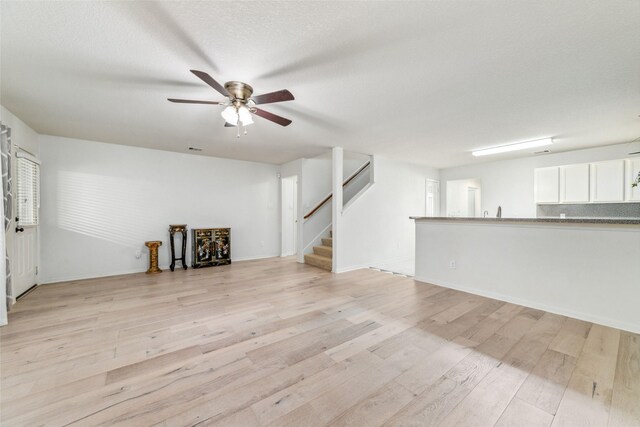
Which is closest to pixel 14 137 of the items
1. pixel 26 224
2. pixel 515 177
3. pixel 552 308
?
pixel 26 224

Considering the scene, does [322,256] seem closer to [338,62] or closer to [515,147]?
[338,62]

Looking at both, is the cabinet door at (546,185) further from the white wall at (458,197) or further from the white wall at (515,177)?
the white wall at (458,197)

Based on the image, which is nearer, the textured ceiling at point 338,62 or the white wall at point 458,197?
the textured ceiling at point 338,62

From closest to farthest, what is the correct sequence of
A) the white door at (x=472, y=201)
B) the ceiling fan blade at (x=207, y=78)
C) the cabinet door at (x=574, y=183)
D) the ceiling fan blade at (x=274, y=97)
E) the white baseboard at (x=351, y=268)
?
1. the ceiling fan blade at (x=207, y=78)
2. the ceiling fan blade at (x=274, y=97)
3. the cabinet door at (x=574, y=183)
4. the white baseboard at (x=351, y=268)
5. the white door at (x=472, y=201)

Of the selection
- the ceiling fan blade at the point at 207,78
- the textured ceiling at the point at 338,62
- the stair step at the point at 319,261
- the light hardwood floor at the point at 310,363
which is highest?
the textured ceiling at the point at 338,62

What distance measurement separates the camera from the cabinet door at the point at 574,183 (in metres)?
4.58

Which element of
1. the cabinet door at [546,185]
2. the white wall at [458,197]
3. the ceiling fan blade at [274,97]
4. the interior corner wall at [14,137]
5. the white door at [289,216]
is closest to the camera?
the ceiling fan blade at [274,97]

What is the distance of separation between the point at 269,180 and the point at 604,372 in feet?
19.5

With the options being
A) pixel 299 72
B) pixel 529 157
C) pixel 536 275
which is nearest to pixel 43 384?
pixel 299 72

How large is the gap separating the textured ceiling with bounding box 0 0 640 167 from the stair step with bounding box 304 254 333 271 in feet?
8.50

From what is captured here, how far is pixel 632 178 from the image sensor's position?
418 centimetres

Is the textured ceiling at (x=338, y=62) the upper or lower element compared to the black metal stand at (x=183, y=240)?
upper

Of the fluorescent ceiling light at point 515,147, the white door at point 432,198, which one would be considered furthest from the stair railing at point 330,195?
the fluorescent ceiling light at point 515,147

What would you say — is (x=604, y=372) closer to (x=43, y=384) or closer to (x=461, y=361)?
(x=461, y=361)
